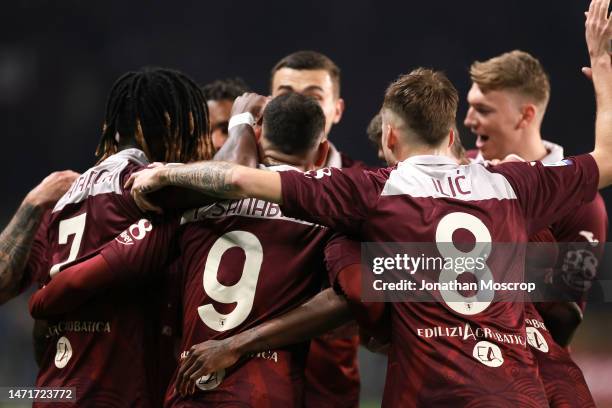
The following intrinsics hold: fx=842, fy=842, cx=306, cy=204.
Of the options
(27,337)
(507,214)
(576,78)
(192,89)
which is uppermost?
(192,89)

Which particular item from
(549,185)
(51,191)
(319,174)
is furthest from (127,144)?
(549,185)

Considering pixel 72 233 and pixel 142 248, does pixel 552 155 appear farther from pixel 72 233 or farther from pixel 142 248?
pixel 72 233

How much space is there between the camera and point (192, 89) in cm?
388

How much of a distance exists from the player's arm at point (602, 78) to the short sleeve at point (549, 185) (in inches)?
2.2

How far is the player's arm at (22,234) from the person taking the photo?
149 inches

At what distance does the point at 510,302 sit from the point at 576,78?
10099mm

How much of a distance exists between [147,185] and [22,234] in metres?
0.85

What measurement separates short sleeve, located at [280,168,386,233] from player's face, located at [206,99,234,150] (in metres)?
2.39

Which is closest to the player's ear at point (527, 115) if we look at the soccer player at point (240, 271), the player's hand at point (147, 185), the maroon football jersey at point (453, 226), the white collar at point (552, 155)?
the white collar at point (552, 155)

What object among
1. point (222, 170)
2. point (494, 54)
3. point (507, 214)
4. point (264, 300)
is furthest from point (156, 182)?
point (494, 54)

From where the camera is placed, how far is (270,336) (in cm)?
314

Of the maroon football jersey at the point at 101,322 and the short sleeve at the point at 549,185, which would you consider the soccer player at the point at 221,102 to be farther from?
the short sleeve at the point at 549,185

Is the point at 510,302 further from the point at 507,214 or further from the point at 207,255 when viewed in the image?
the point at 207,255

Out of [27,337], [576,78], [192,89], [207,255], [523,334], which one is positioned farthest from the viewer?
[576,78]
